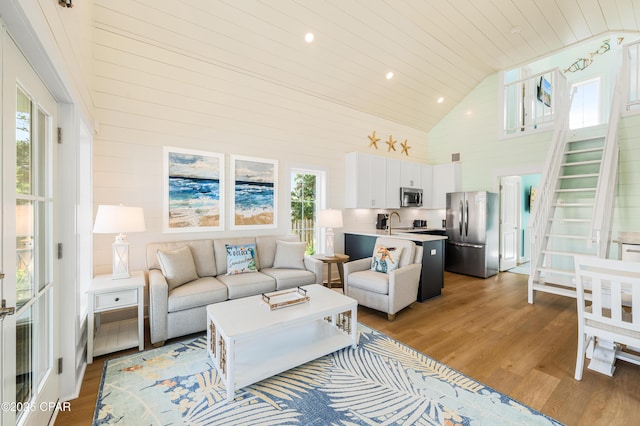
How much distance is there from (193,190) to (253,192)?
2.69 feet

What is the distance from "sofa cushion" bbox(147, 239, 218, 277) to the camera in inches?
124

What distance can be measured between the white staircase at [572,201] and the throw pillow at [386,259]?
199 cm

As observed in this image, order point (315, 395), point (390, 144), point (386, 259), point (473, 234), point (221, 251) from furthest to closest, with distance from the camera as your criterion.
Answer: point (390, 144) < point (473, 234) < point (386, 259) < point (221, 251) < point (315, 395)

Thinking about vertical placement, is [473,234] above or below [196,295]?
above

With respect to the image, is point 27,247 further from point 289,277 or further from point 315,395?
point 289,277

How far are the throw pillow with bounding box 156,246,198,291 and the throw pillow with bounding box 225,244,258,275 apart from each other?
0.44 metres

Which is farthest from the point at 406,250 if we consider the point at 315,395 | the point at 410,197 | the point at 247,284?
the point at 410,197

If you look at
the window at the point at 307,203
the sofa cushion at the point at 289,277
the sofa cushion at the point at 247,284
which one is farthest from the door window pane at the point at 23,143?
the window at the point at 307,203

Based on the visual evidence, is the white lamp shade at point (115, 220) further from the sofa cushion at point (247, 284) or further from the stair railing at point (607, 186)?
the stair railing at point (607, 186)

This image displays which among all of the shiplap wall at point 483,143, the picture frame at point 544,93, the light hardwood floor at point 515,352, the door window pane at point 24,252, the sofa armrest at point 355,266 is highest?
the picture frame at point 544,93

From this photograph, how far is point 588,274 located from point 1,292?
3.38m

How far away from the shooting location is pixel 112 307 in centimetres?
249

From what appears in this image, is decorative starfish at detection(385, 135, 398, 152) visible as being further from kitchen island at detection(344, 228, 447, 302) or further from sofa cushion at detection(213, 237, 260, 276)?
sofa cushion at detection(213, 237, 260, 276)

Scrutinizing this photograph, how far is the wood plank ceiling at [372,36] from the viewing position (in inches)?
125
